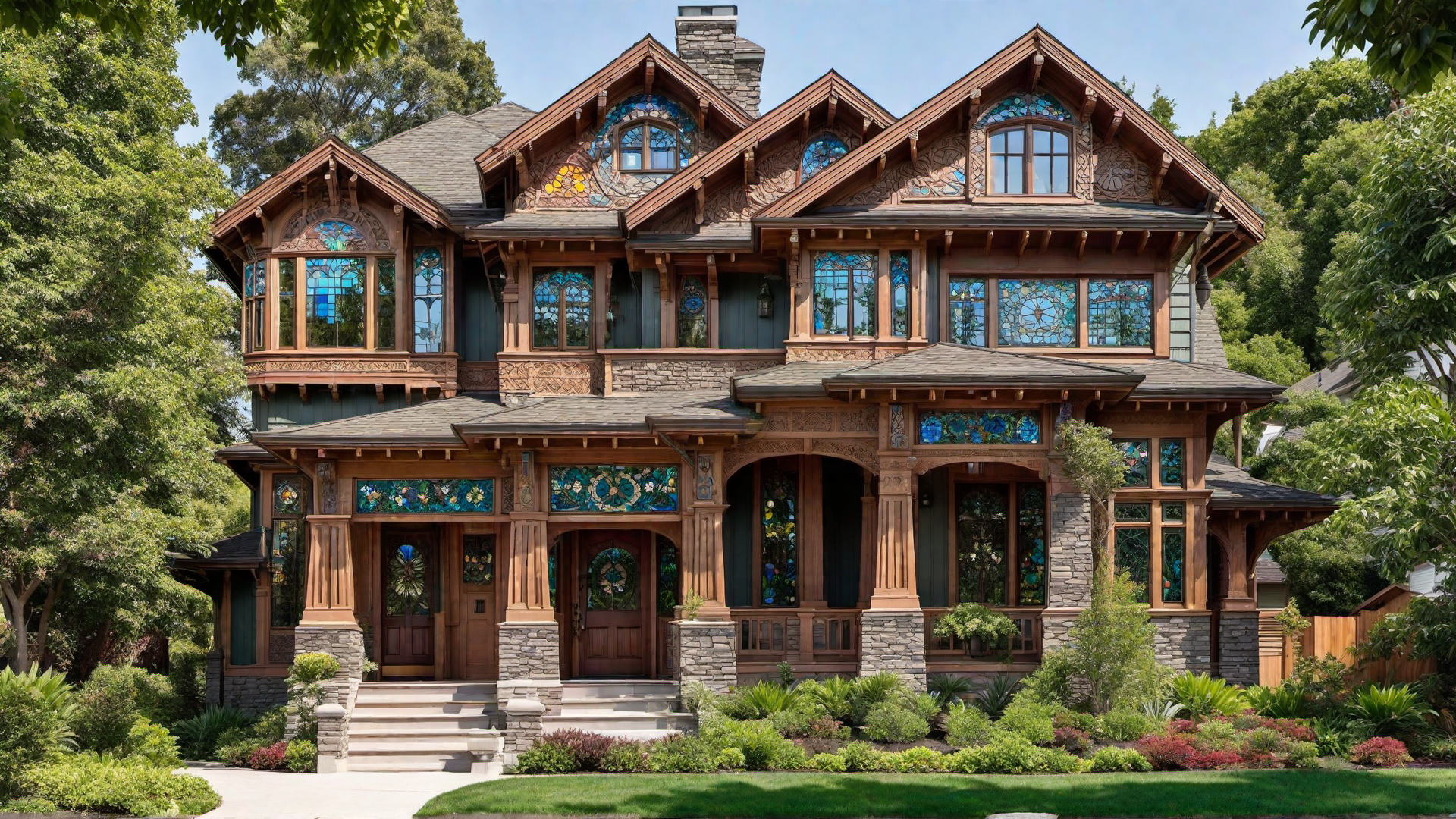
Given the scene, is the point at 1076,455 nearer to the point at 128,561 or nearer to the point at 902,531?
the point at 902,531

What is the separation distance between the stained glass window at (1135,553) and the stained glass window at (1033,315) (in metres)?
3.39

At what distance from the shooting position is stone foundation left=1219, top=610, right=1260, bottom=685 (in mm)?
22844

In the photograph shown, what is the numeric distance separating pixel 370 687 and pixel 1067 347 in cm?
1275

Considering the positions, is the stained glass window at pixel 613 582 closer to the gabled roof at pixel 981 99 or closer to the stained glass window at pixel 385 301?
the stained glass window at pixel 385 301

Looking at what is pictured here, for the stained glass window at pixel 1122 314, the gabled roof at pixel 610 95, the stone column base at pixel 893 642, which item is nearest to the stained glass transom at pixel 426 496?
the gabled roof at pixel 610 95

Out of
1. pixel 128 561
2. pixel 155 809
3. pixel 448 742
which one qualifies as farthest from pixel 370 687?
pixel 155 809

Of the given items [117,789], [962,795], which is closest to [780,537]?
[962,795]

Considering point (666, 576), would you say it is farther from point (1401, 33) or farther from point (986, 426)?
point (1401, 33)

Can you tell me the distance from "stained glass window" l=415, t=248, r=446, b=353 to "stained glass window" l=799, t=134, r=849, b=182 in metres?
6.76

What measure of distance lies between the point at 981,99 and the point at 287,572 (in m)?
14.7

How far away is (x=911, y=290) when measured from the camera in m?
23.3

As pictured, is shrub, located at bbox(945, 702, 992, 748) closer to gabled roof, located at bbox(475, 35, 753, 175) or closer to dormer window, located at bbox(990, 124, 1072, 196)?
dormer window, located at bbox(990, 124, 1072, 196)

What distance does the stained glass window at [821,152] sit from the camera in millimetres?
24656

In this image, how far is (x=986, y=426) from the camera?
21.5 meters
